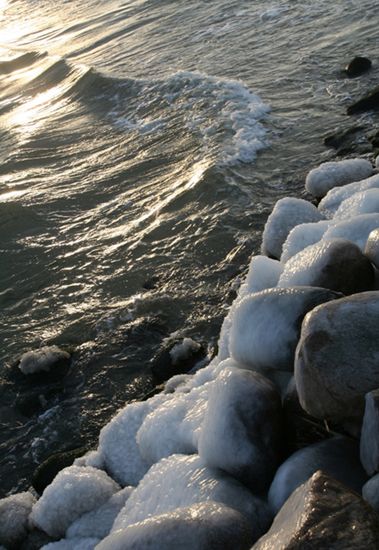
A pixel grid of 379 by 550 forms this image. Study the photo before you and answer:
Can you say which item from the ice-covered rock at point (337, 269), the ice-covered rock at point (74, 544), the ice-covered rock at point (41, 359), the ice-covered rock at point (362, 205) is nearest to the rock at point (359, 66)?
the ice-covered rock at point (362, 205)

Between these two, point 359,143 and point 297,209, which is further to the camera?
point 359,143

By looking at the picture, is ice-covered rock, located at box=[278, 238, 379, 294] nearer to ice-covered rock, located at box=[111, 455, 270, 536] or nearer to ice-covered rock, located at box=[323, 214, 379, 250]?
ice-covered rock, located at box=[323, 214, 379, 250]

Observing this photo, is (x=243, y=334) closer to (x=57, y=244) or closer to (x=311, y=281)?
(x=311, y=281)

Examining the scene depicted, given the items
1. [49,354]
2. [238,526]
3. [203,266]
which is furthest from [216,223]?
[238,526]

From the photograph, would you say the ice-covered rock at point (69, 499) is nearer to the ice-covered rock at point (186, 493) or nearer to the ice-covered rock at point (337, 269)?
the ice-covered rock at point (186, 493)

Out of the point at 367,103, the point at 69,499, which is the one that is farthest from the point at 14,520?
the point at 367,103

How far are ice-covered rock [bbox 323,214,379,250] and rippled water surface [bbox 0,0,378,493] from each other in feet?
7.53

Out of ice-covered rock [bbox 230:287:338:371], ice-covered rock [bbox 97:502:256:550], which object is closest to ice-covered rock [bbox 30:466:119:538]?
ice-covered rock [bbox 230:287:338:371]

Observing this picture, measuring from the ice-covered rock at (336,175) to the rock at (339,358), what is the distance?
465 cm

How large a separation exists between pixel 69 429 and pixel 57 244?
3604 mm

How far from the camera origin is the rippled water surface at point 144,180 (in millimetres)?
6570

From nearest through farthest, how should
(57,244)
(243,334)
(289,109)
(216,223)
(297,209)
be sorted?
(243,334) < (297,209) < (216,223) < (57,244) < (289,109)

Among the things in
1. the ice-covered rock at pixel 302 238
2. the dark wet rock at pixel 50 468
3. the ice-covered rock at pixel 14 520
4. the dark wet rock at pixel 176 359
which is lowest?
the dark wet rock at pixel 176 359

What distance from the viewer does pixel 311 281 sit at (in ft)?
12.8
